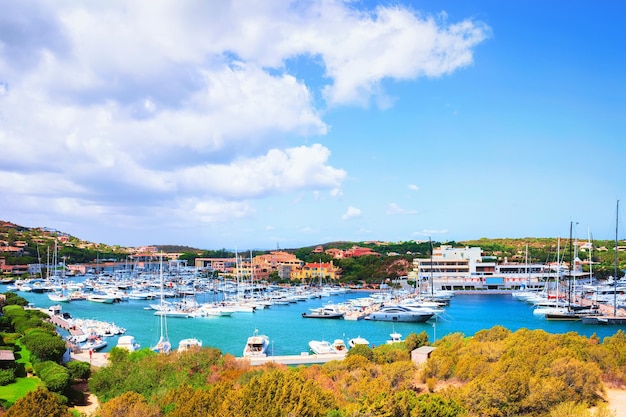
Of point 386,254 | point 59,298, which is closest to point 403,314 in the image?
point 59,298

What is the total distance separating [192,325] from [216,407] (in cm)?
3563

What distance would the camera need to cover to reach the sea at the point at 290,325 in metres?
37.6

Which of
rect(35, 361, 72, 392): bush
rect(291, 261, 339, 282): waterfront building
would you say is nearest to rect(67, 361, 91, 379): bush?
rect(35, 361, 72, 392): bush

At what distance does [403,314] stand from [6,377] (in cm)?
3437

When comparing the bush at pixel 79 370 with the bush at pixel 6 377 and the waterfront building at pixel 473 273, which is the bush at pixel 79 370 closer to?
the bush at pixel 6 377

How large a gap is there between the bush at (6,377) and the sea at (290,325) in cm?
1417

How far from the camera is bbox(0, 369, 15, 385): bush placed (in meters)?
19.0

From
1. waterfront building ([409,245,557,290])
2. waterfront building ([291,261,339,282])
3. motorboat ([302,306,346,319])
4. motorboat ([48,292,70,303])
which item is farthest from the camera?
waterfront building ([291,261,339,282])

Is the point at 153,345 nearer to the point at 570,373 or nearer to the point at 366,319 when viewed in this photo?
the point at 366,319

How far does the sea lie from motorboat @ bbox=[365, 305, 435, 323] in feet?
2.20

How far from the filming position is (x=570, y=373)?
1524 centimetres

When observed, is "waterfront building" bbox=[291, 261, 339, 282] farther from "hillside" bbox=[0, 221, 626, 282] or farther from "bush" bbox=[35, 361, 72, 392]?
"bush" bbox=[35, 361, 72, 392]

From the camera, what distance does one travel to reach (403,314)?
155 feet

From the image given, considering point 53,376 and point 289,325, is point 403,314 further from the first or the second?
point 53,376
